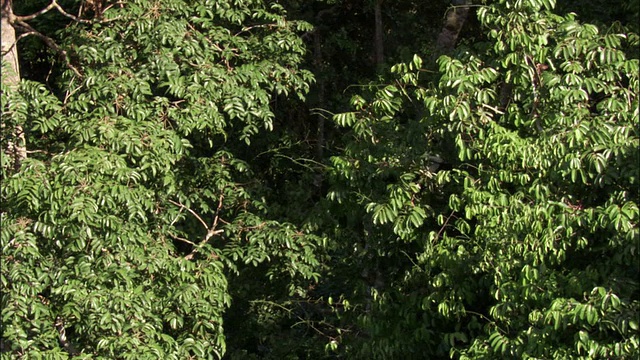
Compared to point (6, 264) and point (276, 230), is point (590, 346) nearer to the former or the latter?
point (276, 230)

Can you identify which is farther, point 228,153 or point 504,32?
point 228,153

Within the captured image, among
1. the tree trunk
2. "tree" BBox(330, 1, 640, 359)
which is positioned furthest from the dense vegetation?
the tree trunk

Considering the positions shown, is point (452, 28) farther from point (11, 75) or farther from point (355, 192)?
point (11, 75)

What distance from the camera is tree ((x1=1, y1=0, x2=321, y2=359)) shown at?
257 inches

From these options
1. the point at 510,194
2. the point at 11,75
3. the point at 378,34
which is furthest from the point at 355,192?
the point at 378,34

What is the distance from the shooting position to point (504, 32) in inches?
256

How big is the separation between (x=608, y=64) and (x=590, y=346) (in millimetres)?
1754

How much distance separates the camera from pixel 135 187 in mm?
6887

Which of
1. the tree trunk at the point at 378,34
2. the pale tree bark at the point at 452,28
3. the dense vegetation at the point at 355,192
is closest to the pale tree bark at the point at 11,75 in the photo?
the dense vegetation at the point at 355,192

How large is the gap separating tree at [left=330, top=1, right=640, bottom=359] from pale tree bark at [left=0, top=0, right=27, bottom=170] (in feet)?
7.43

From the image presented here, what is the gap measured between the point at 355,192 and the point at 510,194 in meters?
1.24

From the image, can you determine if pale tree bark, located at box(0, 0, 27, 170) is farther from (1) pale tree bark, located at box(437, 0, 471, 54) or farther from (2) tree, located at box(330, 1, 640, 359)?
(1) pale tree bark, located at box(437, 0, 471, 54)

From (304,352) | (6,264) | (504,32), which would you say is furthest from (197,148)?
(504,32)

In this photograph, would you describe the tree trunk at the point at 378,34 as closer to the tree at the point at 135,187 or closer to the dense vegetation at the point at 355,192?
the dense vegetation at the point at 355,192
